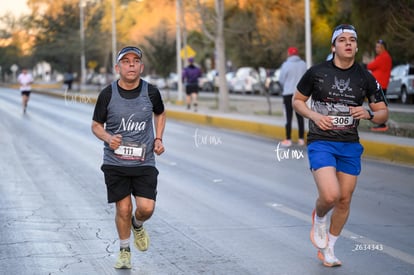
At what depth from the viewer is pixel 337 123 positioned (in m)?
7.16

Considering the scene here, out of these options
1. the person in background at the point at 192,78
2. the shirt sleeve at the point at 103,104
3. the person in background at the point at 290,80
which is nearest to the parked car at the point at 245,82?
the person in background at the point at 192,78

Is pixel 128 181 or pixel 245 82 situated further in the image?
pixel 245 82

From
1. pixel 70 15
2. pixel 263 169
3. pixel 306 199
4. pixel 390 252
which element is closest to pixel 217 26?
pixel 263 169

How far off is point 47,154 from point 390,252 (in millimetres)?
10919

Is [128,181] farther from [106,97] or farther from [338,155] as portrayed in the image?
[338,155]

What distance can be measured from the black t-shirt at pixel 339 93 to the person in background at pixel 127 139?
1.31 meters

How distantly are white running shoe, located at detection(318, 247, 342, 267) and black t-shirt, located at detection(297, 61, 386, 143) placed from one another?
2.95 ft

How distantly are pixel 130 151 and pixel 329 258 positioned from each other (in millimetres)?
1808

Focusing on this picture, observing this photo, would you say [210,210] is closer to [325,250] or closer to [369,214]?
[369,214]

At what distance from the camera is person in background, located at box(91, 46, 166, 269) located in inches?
279

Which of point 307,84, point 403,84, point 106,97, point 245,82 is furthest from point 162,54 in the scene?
point 106,97

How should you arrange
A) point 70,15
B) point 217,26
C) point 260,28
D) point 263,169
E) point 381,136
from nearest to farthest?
point 263,169 → point 381,136 → point 217,26 → point 260,28 → point 70,15

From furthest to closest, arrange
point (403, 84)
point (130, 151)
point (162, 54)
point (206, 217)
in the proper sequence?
point (162, 54) < point (403, 84) < point (206, 217) < point (130, 151)

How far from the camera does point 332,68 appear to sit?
7.24 m
